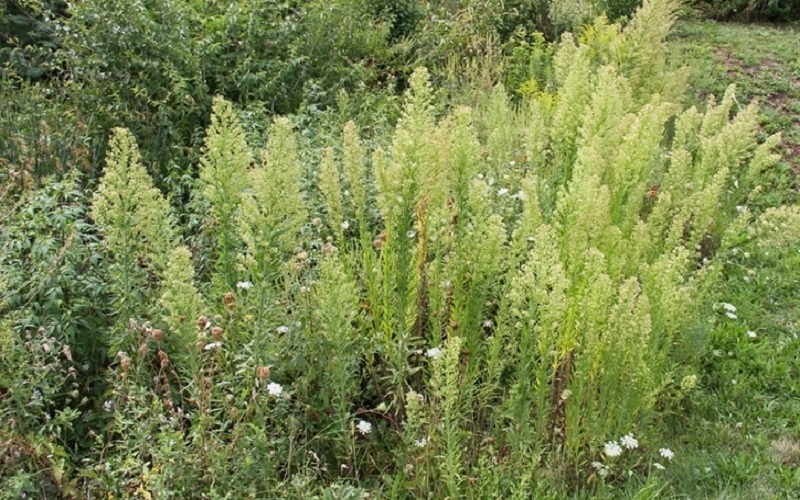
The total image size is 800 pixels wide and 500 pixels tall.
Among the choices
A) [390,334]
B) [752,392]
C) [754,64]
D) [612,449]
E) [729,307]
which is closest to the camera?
[612,449]

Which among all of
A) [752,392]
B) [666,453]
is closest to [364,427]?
[666,453]

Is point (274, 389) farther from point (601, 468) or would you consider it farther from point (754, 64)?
point (754, 64)

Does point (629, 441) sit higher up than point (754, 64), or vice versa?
→ point (754, 64)

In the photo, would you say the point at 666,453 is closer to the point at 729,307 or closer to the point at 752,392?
the point at 752,392

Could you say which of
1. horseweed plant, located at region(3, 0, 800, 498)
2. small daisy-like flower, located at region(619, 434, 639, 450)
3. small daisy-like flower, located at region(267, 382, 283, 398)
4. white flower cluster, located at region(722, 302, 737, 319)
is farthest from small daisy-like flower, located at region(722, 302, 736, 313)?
small daisy-like flower, located at region(267, 382, 283, 398)

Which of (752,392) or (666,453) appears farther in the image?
(752,392)

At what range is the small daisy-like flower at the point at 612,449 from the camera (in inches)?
113

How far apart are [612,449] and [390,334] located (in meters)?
0.96

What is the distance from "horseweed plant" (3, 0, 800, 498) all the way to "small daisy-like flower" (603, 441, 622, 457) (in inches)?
0.4

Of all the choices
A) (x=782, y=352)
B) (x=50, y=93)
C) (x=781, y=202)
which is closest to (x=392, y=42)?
(x=50, y=93)

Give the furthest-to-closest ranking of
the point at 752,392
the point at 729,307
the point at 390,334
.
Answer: the point at 729,307
the point at 752,392
the point at 390,334

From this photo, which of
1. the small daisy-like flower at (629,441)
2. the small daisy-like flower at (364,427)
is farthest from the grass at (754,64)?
the small daisy-like flower at (364,427)

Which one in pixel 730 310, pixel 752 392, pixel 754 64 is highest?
pixel 754 64

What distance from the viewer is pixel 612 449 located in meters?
2.89
